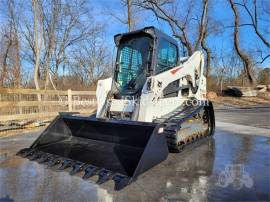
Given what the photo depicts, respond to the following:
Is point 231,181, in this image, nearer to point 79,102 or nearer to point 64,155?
point 64,155

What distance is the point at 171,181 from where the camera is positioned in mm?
3525

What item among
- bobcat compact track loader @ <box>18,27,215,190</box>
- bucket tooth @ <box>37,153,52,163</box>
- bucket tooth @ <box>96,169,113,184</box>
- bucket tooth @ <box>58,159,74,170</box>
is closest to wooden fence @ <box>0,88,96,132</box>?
bobcat compact track loader @ <box>18,27,215,190</box>

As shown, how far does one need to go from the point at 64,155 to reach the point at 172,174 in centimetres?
181

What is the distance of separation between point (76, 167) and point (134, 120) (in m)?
1.38

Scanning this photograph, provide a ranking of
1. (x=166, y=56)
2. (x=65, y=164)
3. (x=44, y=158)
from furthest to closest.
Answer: (x=166, y=56), (x=44, y=158), (x=65, y=164)

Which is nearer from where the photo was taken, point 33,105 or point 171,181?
point 171,181

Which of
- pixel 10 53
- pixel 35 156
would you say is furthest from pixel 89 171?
pixel 10 53

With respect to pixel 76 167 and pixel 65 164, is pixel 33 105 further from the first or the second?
pixel 76 167

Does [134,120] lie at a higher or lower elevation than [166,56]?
lower

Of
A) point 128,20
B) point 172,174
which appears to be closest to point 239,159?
point 172,174

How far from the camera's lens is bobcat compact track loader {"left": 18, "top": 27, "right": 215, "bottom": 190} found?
3656 mm

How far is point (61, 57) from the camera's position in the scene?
20.4m

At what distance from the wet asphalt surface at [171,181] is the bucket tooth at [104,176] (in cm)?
9

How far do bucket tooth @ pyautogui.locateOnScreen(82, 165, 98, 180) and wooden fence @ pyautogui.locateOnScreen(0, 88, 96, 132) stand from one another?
16.5ft
